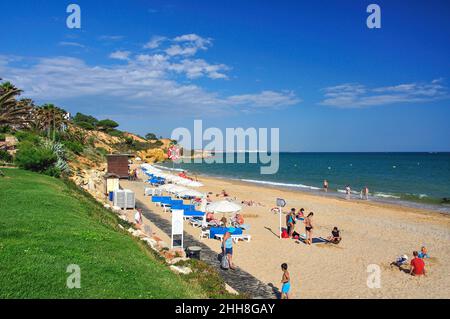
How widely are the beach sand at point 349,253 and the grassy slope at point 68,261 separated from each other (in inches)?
153

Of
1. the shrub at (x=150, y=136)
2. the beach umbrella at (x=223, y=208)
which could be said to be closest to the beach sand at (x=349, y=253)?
the beach umbrella at (x=223, y=208)

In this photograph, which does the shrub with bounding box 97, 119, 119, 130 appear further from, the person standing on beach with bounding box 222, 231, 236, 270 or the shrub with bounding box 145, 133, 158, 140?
the person standing on beach with bounding box 222, 231, 236, 270

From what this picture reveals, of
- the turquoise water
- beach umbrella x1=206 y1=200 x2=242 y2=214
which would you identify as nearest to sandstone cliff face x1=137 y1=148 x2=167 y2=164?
the turquoise water

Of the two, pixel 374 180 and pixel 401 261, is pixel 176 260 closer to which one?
pixel 401 261

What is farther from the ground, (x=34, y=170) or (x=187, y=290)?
(x=34, y=170)

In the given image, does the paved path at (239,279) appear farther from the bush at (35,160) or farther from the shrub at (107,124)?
the shrub at (107,124)

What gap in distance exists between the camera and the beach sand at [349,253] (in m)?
9.93

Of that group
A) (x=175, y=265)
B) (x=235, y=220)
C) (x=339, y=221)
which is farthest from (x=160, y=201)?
(x=175, y=265)

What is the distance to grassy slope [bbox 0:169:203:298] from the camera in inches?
234

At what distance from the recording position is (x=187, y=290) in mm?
7109

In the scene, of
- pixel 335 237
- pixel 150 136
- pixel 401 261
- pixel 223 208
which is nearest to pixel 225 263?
pixel 223 208
